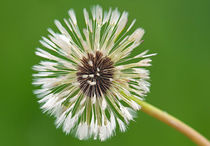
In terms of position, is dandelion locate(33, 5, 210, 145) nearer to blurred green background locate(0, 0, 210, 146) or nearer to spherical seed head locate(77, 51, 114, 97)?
spherical seed head locate(77, 51, 114, 97)

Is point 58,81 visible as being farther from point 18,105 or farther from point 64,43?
point 18,105

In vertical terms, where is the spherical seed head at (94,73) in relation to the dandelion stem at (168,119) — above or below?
above

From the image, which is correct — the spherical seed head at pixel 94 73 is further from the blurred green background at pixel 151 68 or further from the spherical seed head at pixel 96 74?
the blurred green background at pixel 151 68

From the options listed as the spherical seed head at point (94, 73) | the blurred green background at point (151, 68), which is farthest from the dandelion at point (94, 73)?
the blurred green background at point (151, 68)

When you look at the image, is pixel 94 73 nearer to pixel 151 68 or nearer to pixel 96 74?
pixel 96 74

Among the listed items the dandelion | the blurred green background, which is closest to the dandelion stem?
the dandelion

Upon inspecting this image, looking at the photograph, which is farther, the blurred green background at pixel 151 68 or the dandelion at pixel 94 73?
the blurred green background at pixel 151 68
